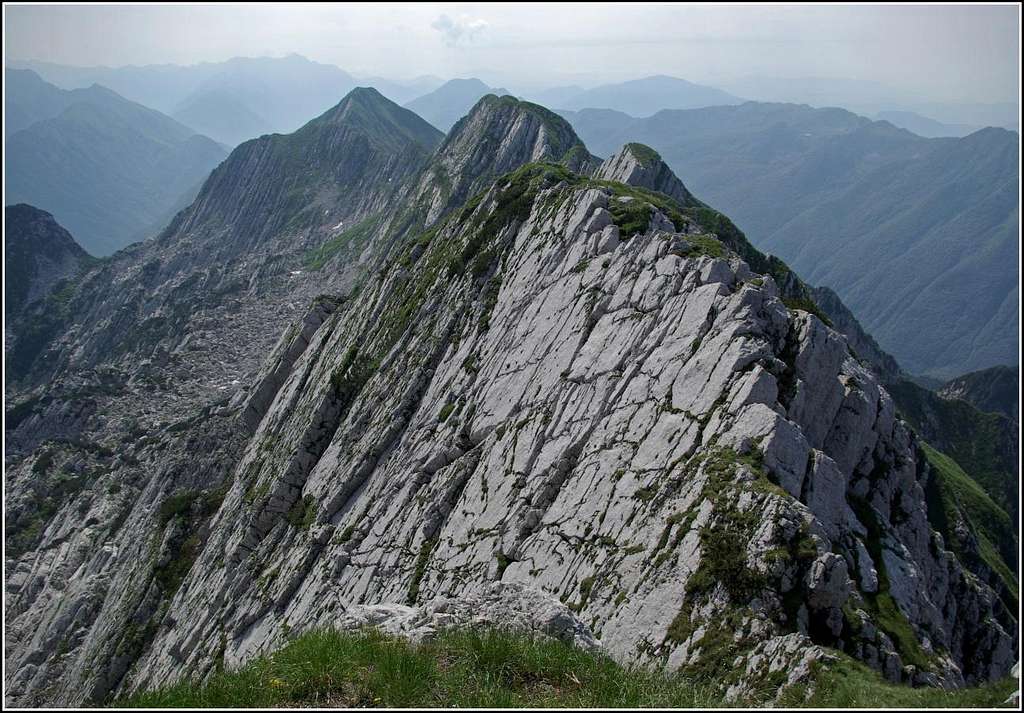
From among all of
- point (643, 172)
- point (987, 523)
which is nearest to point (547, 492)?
point (643, 172)

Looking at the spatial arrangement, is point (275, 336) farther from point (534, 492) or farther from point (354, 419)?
point (534, 492)

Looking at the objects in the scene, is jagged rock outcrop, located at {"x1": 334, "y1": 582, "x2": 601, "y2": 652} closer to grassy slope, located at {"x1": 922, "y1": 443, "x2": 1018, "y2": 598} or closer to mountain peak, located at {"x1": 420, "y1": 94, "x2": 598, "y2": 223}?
grassy slope, located at {"x1": 922, "y1": 443, "x2": 1018, "y2": 598}

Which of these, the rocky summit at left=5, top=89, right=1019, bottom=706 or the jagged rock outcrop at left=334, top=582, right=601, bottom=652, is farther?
the rocky summit at left=5, top=89, right=1019, bottom=706

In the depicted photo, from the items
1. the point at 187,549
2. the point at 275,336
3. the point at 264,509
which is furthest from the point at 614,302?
the point at 275,336

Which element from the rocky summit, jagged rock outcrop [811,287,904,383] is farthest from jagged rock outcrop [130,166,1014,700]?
jagged rock outcrop [811,287,904,383]

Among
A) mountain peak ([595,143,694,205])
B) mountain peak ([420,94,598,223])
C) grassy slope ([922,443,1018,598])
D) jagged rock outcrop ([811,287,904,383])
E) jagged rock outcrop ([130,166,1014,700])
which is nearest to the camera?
jagged rock outcrop ([130,166,1014,700])

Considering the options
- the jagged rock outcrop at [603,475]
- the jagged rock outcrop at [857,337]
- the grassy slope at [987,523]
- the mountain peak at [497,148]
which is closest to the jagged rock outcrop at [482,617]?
the jagged rock outcrop at [603,475]

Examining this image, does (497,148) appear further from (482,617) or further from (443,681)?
(443,681)
